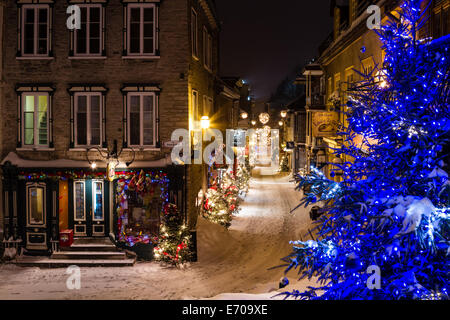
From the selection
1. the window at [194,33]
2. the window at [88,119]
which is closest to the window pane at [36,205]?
the window at [88,119]

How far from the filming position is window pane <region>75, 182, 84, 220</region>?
17406 millimetres

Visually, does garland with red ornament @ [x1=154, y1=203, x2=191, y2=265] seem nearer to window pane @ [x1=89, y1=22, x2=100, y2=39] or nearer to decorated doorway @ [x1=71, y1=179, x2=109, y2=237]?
decorated doorway @ [x1=71, y1=179, x2=109, y2=237]

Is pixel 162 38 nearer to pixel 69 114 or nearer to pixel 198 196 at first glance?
pixel 69 114

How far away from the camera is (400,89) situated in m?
5.95

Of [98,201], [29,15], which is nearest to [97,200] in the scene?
[98,201]

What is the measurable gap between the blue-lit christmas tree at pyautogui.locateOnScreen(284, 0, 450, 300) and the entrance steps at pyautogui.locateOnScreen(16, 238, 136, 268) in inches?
451

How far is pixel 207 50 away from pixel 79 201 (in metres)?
10.1

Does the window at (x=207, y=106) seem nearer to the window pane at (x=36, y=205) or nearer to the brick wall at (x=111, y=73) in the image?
the brick wall at (x=111, y=73)

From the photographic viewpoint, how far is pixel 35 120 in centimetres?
1742

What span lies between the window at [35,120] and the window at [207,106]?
7292mm

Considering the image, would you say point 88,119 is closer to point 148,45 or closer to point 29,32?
point 148,45

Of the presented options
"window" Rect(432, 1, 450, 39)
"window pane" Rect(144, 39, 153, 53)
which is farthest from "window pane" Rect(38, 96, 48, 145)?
"window" Rect(432, 1, 450, 39)

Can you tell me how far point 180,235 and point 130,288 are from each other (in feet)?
9.70

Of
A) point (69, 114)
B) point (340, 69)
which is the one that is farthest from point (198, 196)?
point (340, 69)
